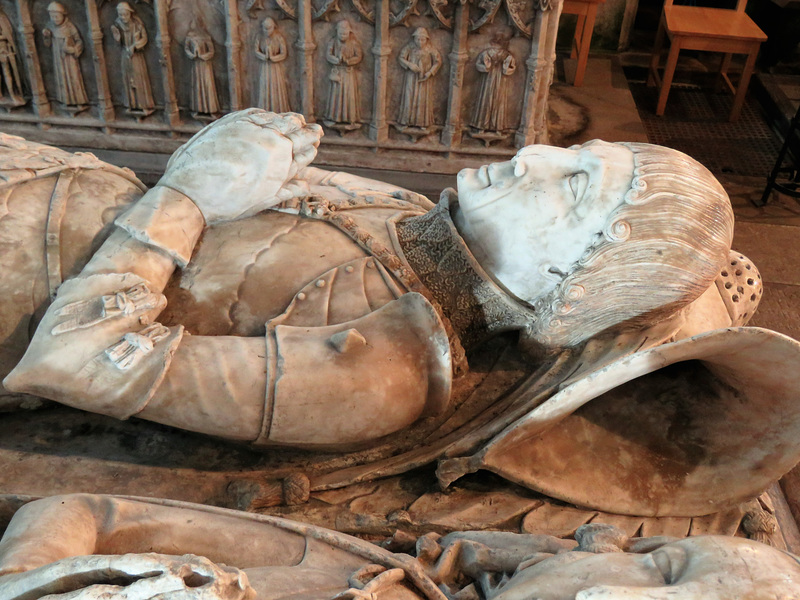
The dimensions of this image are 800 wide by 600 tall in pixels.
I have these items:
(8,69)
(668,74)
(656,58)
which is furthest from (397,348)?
(656,58)

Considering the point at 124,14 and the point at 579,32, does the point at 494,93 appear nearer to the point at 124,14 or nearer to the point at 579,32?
the point at 124,14

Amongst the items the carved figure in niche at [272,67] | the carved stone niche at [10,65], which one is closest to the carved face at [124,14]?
the carved stone niche at [10,65]

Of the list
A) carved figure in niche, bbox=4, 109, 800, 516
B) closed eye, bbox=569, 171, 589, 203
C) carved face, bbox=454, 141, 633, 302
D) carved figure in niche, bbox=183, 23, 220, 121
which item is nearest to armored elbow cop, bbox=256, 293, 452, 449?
carved figure in niche, bbox=4, 109, 800, 516

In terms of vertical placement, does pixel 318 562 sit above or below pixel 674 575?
below

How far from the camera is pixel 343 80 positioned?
15.6 ft

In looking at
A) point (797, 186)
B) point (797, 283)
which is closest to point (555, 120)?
point (797, 186)

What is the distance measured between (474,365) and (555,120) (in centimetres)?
435

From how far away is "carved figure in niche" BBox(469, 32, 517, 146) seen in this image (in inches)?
183

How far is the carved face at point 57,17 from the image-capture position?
15.0 ft

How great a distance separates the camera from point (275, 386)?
2080mm

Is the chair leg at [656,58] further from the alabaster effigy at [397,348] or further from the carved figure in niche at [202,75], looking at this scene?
the alabaster effigy at [397,348]

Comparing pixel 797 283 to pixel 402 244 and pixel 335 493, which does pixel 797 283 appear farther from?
pixel 335 493

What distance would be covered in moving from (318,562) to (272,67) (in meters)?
3.62

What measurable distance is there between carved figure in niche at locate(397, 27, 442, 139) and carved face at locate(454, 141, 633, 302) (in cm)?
257
